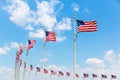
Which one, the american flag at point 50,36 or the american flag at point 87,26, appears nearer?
the american flag at point 87,26

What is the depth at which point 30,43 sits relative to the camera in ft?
157

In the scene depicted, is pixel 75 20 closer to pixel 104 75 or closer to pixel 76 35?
pixel 76 35

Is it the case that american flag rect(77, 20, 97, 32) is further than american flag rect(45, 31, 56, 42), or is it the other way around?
american flag rect(45, 31, 56, 42)

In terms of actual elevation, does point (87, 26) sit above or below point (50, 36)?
below

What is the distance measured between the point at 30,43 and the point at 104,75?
54521mm

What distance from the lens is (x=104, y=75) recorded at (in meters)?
98.4

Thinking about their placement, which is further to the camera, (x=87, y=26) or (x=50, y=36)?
(x=50, y=36)

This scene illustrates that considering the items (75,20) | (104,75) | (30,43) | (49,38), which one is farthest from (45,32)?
(104,75)

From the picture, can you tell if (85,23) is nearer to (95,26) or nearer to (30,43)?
(95,26)

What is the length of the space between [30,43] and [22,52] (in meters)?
6.60

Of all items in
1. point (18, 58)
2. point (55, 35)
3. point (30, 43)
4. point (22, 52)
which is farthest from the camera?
point (18, 58)

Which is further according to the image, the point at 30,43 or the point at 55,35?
the point at 30,43

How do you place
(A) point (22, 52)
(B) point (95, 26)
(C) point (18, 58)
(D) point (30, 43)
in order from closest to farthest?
(B) point (95, 26) → (D) point (30, 43) → (A) point (22, 52) → (C) point (18, 58)

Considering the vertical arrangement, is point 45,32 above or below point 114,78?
above
